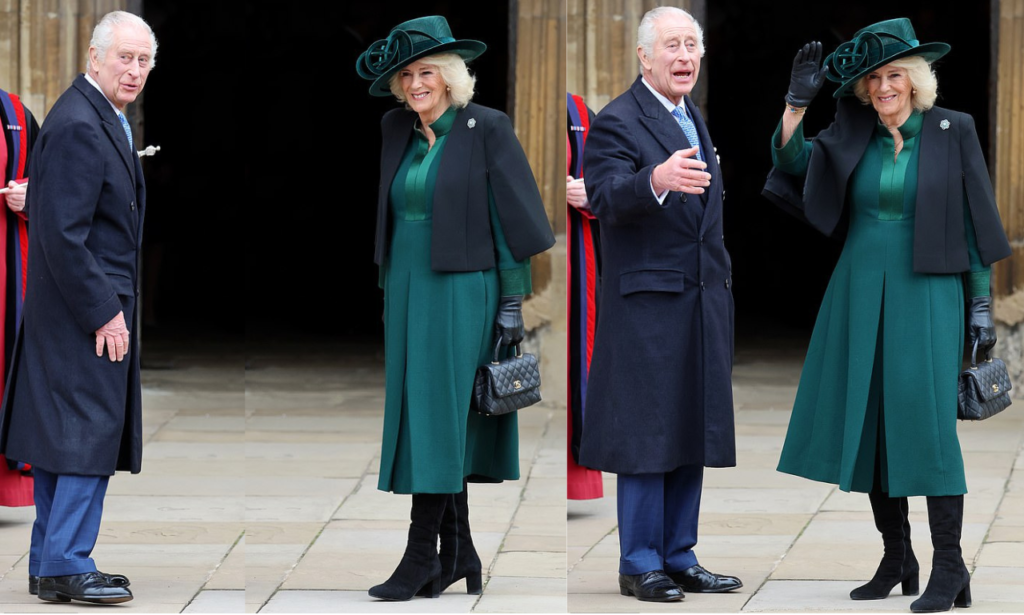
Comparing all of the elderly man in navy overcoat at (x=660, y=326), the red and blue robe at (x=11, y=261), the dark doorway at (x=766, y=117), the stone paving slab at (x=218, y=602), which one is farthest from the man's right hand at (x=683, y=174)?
the dark doorway at (x=766, y=117)

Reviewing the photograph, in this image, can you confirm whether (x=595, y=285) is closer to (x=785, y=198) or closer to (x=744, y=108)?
(x=785, y=198)

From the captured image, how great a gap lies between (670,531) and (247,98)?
472 inches

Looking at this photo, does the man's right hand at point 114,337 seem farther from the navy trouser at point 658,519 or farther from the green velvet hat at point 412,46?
the navy trouser at point 658,519

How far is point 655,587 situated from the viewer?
195 inches

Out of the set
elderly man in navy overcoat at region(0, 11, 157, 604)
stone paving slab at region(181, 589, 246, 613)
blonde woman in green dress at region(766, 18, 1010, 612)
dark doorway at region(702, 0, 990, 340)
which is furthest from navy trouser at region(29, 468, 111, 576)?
dark doorway at region(702, 0, 990, 340)

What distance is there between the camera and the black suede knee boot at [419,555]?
4957mm

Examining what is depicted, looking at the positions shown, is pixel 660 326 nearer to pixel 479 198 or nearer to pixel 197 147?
pixel 479 198

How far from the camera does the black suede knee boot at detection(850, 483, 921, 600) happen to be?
5.03m

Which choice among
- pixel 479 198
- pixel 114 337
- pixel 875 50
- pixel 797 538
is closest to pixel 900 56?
pixel 875 50

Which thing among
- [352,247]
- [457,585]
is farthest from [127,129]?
[352,247]

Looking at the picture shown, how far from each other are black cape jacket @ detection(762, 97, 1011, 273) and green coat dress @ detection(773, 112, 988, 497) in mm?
43

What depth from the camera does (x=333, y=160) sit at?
652 inches

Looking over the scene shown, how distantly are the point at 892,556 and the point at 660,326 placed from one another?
3.34 ft

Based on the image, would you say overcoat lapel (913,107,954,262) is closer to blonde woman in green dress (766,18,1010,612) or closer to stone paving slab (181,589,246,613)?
blonde woman in green dress (766,18,1010,612)
